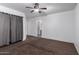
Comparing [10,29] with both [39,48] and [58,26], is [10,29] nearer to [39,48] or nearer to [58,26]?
[39,48]

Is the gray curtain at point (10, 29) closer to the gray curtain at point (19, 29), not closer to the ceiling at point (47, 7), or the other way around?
the gray curtain at point (19, 29)

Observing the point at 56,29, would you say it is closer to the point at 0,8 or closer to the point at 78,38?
the point at 78,38

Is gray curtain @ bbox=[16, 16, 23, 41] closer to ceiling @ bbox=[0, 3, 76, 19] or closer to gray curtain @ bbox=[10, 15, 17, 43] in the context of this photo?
gray curtain @ bbox=[10, 15, 17, 43]

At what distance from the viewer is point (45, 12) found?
1.51 metres

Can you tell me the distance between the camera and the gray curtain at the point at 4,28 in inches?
53.2

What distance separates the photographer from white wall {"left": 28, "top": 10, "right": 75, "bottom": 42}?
4.57 feet

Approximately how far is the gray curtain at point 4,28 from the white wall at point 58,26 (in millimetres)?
446

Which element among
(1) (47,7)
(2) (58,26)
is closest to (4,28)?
(1) (47,7)

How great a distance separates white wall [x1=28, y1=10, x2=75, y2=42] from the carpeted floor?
0.12m

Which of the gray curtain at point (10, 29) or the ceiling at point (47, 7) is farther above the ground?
the ceiling at point (47, 7)

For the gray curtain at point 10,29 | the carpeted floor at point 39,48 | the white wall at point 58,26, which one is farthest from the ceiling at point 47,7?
the carpeted floor at point 39,48

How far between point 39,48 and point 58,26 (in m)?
0.61

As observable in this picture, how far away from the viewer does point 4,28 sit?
1384 millimetres
